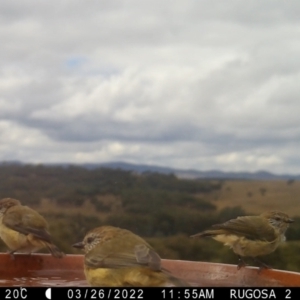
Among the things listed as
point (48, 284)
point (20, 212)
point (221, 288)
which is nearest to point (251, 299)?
point (221, 288)

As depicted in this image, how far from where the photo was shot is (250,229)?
194 inches

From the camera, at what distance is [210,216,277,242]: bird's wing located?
486cm

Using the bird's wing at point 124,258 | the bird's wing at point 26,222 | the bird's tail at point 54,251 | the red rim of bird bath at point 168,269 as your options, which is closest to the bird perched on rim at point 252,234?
the red rim of bird bath at point 168,269

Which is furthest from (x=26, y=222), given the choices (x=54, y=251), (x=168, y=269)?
(x=168, y=269)

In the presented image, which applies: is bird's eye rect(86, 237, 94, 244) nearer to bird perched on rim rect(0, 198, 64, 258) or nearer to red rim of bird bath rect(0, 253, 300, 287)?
red rim of bird bath rect(0, 253, 300, 287)

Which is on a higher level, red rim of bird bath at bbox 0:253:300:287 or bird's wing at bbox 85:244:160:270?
bird's wing at bbox 85:244:160:270

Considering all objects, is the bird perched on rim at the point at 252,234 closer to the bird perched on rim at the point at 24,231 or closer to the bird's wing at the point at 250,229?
the bird's wing at the point at 250,229

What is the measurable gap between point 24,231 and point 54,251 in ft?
1.26

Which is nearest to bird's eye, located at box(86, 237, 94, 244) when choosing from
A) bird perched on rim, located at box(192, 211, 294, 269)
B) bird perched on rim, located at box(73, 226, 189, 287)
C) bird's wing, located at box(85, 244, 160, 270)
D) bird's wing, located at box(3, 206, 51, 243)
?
bird perched on rim, located at box(73, 226, 189, 287)

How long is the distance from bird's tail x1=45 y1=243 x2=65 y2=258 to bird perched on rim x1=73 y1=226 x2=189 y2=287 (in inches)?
22.0

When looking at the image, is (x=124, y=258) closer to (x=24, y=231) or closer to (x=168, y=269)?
(x=168, y=269)

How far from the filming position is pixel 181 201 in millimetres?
9500

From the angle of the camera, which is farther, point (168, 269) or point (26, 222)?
point (26, 222)

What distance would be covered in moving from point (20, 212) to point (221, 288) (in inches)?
72.4
